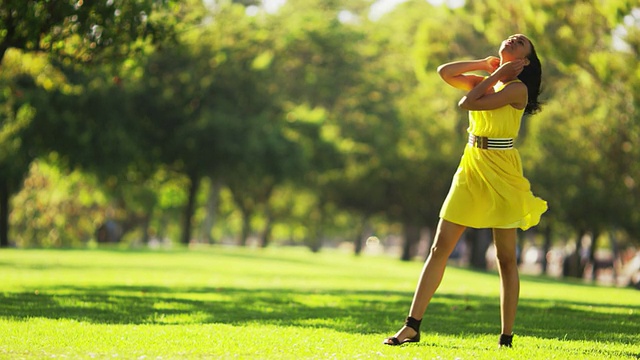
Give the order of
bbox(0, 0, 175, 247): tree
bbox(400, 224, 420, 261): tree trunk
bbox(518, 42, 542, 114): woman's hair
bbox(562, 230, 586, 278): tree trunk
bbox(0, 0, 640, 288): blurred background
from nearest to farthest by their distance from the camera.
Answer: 1. bbox(518, 42, 542, 114): woman's hair
2. bbox(0, 0, 175, 247): tree
3. bbox(0, 0, 640, 288): blurred background
4. bbox(562, 230, 586, 278): tree trunk
5. bbox(400, 224, 420, 261): tree trunk

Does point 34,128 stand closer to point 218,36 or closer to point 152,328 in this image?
point 218,36

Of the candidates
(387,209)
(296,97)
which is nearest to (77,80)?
(296,97)

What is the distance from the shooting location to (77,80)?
3606cm

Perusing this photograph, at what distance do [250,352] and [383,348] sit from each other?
0.98 metres

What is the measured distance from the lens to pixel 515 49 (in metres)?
7.76

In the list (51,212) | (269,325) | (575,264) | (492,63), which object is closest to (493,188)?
(492,63)

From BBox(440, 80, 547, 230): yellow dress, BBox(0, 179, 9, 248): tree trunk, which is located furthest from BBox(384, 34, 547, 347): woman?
BBox(0, 179, 9, 248): tree trunk

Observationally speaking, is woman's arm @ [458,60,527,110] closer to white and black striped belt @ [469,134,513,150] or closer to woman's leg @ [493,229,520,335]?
white and black striped belt @ [469,134,513,150]

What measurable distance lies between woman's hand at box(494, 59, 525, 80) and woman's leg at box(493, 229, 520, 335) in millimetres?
1130

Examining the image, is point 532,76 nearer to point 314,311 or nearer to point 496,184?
point 496,184

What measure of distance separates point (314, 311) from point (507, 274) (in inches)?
147

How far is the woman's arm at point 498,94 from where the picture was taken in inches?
300

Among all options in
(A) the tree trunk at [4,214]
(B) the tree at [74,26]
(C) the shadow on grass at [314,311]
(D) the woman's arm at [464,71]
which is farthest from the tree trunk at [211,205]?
(D) the woman's arm at [464,71]

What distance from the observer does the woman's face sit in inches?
305
